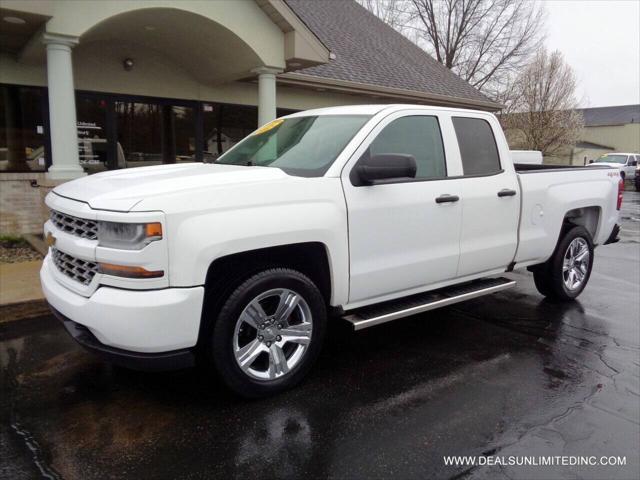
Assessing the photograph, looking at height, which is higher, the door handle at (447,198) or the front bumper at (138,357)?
the door handle at (447,198)

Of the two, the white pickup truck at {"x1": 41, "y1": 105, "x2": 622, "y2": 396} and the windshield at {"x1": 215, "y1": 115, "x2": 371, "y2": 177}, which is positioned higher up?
the windshield at {"x1": 215, "y1": 115, "x2": 371, "y2": 177}

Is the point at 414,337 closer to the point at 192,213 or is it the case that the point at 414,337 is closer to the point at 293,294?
the point at 293,294

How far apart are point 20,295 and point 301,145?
3.53 metres

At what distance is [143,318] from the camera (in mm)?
2883

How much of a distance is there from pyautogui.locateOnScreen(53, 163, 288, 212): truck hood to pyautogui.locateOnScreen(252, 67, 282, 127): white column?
6274mm

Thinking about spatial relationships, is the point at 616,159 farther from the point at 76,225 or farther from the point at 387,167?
the point at 76,225

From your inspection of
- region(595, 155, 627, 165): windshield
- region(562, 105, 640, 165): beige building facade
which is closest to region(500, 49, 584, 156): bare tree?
region(595, 155, 627, 165): windshield

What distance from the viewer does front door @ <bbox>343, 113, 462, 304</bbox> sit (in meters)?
3.77

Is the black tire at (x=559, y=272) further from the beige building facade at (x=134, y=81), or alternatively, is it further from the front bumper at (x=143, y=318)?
the beige building facade at (x=134, y=81)

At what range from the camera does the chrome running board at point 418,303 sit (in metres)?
3.80

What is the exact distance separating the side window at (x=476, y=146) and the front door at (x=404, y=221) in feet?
0.99

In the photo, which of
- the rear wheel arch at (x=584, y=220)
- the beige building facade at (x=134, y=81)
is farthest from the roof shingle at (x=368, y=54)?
the rear wheel arch at (x=584, y=220)

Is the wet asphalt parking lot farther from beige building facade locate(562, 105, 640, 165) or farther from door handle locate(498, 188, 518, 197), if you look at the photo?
beige building facade locate(562, 105, 640, 165)

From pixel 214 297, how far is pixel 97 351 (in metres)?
0.76
